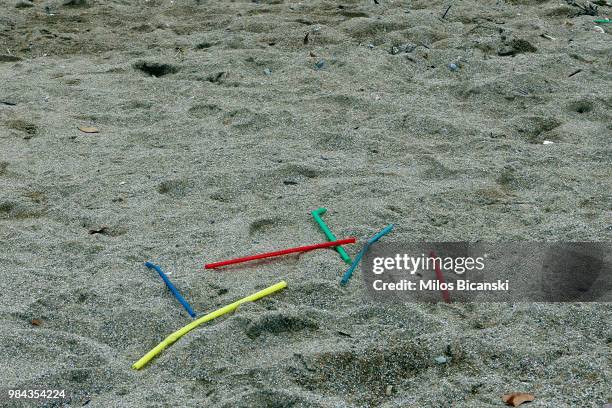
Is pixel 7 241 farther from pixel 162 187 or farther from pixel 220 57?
pixel 220 57

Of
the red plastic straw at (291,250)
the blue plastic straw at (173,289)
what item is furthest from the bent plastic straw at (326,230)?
the blue plastic straw at (173,289)

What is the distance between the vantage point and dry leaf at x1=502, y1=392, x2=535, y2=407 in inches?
63.3

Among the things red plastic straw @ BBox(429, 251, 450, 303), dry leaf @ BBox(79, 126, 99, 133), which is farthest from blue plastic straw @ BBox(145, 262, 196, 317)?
dry leaf @ BBox(79, 126, 99, 133)

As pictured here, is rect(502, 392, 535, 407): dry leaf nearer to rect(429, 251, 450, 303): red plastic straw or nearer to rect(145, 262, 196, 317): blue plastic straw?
rect(429, 251, 450, 303): red plastic straw

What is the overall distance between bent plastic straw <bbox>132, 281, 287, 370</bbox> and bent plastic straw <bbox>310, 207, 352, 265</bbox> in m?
0.23

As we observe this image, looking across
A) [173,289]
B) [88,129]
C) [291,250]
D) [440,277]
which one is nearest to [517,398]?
[440,277]

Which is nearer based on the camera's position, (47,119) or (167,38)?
(47,119)

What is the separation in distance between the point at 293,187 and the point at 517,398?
1.29 m

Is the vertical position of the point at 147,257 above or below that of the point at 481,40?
below

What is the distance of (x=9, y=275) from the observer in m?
2.23

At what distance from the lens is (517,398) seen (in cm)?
162

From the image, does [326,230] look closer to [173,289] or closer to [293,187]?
[293,187]

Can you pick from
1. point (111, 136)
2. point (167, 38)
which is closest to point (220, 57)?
point (167, 38)

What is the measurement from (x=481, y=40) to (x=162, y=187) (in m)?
2.12
